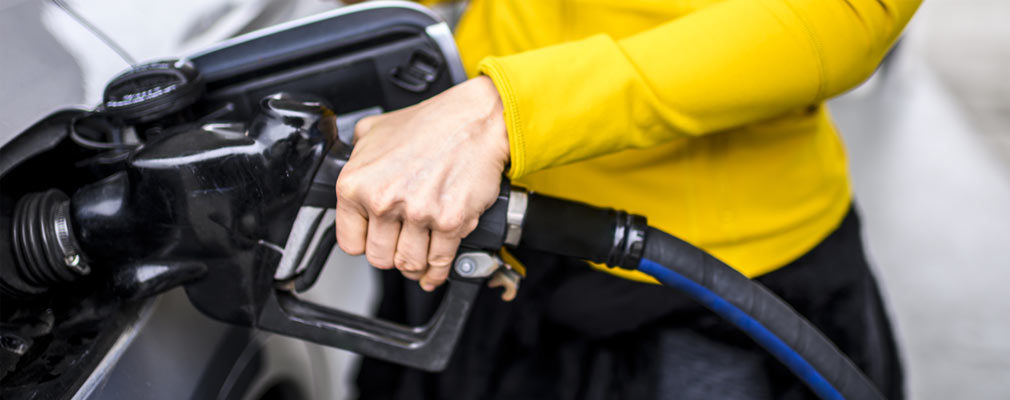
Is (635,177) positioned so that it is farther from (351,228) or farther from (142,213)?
(142,213)

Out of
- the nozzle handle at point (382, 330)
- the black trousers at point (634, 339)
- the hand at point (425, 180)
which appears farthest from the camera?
the black trousers at point (634, 339)

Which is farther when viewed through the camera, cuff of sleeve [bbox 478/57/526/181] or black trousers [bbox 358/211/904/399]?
black trousers [bbox 358/211/904/399]

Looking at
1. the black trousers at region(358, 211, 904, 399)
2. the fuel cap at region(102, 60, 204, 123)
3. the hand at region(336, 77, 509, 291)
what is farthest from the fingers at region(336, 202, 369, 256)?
the black trousers at region(358, 211, 904, 399)

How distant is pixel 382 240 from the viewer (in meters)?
0.69

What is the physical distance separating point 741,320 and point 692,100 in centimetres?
23

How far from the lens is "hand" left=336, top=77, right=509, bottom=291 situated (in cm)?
65

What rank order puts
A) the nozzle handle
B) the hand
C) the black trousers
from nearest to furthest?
1. the hand
2. the nozzle handle
3. the black trousers

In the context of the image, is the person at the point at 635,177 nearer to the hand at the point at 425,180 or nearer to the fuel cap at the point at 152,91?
the hand at the point at 425,180

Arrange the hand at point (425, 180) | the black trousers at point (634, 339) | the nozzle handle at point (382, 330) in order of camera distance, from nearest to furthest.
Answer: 1. the hand at point (425, 180)
2. the nozzle handle at point (382, 330)
3. the black trousers at point (634, 339)

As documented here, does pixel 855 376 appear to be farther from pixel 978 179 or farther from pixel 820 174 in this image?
pixel 978 179

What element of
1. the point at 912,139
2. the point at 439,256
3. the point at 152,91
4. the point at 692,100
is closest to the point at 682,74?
the point at 692,100

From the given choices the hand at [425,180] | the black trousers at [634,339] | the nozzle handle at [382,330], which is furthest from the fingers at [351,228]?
the black trousers at [634,339]

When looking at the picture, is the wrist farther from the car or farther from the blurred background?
the blurred background

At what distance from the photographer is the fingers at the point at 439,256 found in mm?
679
